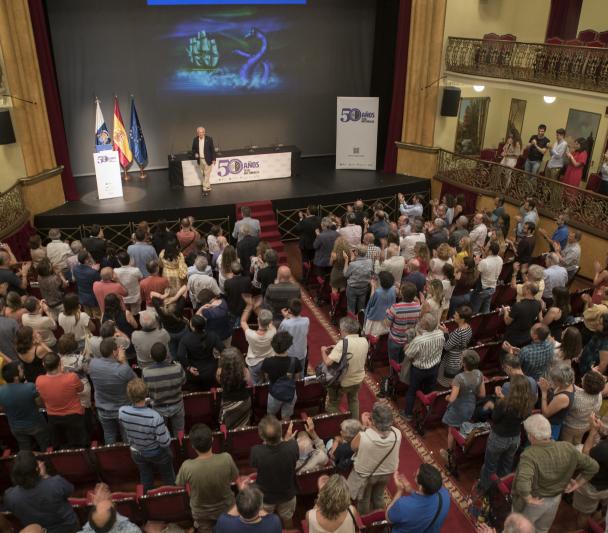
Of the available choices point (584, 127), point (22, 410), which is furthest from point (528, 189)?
point (22, 410)

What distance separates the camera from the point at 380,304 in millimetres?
6070

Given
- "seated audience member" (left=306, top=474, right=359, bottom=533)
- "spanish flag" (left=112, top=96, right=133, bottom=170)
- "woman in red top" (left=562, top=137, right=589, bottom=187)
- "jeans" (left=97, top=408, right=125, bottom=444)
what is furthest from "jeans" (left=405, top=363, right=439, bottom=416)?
"spanish flag" (left=112, top=96, right=133, bottom=170)

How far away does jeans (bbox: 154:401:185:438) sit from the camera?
4.46 meters

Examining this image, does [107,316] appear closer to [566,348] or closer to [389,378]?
[389,378]

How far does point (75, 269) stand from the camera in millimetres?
6254

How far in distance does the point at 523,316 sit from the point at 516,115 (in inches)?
376

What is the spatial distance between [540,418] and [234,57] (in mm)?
11190

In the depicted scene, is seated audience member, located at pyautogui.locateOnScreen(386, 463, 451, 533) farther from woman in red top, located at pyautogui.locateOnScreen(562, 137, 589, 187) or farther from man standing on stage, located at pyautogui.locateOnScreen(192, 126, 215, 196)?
man standing on stage, located at pyautogui.locateOnScreen(192, 126, 215, 196)

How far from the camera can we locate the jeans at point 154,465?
13.4 ft

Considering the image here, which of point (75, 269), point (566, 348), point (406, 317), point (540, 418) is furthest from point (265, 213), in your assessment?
point (540, 418)

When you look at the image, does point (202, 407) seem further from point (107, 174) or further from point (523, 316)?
point (107, 174)

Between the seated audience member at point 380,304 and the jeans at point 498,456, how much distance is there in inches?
79.4

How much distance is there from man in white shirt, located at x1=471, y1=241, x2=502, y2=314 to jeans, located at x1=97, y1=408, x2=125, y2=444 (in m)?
4.47

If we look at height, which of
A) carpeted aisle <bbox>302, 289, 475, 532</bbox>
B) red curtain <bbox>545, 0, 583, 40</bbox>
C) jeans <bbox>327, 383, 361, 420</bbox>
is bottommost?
carpeted aisle <bbox>302, 289, 475, 532</bbox>
